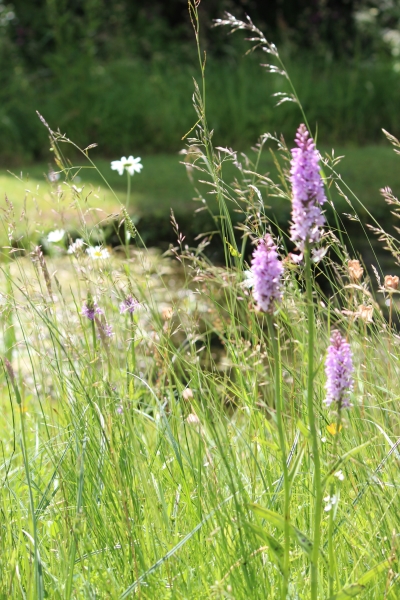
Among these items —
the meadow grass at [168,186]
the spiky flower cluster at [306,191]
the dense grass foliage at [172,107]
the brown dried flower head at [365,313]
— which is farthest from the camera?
the dense grass foliage at [172,107]

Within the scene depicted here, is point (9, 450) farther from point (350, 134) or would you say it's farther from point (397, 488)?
point (350, 134)

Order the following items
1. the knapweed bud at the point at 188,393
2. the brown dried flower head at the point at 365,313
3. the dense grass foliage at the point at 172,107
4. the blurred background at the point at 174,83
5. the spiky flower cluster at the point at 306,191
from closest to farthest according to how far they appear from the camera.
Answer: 1. the spiky flower cluster at the point at 306,191
2. the brown dried flower head at the point at 365,313
3. the knapweed bud at the point at 188,393
4. the blurred background at the point at 174,83
5. the dense grass foliage at the point at 172,107

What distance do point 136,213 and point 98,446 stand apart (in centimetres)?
388

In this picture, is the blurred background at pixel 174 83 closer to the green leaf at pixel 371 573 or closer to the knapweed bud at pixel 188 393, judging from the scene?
the knapweed bud at pixel 188 393

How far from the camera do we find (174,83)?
7914 mm

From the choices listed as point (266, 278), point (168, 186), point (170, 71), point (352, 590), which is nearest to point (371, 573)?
point (352, 590)

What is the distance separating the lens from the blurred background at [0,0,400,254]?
7020mm

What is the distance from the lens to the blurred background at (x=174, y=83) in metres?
7.02

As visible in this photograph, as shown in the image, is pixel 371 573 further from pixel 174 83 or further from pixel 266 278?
pixel 174 83

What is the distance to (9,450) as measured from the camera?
1945 mm

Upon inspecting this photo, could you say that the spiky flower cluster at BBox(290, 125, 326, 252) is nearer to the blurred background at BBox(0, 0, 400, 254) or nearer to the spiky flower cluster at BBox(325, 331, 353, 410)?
the spiky flower cluster at BBox(325, 331, 353, 410)

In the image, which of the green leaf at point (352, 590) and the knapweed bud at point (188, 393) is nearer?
the green leaf at point (352, 590)

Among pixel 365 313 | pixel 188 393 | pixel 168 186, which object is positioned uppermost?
pixel 365 313

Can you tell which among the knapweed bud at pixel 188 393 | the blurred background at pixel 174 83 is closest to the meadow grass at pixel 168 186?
the blurred background at pixel 174 83
